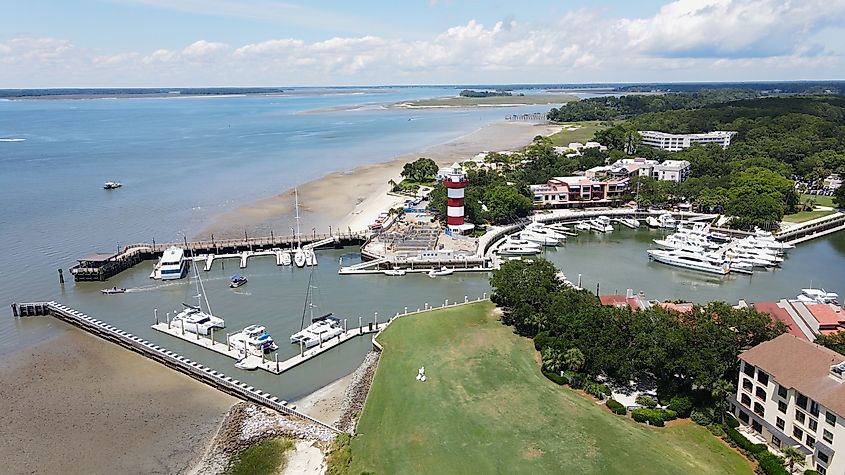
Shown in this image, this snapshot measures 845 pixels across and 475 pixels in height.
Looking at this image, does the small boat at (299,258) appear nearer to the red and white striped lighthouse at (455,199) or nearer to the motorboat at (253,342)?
the red and white striped lighthouse at (455,199)

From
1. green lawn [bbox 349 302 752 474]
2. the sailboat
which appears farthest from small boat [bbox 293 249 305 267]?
green lawn [bbox 349 302 752 474]

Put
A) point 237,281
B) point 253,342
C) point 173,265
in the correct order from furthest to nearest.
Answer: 1. point 173,265
2. point 237,281
3. point 253,342

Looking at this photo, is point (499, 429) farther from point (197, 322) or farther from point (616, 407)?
point (197, 322)

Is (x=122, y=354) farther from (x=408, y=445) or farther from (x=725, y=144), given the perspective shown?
(x=725, y=144)

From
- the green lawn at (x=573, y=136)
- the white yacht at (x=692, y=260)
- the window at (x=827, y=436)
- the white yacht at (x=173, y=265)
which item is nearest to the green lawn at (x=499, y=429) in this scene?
the window at (x=827, y=436)

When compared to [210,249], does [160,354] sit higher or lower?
lower

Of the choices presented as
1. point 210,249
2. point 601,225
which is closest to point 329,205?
point 210,249

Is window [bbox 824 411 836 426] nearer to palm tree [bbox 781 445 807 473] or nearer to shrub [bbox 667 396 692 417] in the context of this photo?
palm tree [bbox 781 445 807 473]
